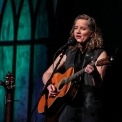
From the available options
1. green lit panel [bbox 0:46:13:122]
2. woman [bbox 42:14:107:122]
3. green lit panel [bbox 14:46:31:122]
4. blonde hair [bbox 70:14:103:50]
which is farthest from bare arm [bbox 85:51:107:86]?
green lit panel [bbox 0:46:13:122]

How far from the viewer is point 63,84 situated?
3512 mm

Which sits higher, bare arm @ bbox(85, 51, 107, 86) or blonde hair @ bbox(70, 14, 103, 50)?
blonde hair @ bbox(70, 14, 103, 50)

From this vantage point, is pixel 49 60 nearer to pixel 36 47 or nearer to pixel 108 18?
pixel 36 47

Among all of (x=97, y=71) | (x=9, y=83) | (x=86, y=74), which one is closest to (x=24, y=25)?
(x=9, y=83)

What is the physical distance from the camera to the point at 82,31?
3.38 metres

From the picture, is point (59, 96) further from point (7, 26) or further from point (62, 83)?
point (7, 26)

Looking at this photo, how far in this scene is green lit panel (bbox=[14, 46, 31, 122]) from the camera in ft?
17.2

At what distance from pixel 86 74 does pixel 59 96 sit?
0.34m

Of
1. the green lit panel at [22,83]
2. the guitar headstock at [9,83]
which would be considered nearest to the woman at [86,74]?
the guitar headstock at [9,83]

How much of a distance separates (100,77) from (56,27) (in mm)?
1886

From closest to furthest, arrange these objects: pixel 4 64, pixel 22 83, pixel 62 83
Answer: pixel 62 83, pixel 22 83, pixel 4 64

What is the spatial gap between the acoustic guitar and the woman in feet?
0.11

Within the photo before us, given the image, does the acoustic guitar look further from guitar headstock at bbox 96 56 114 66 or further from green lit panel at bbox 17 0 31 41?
green lit panel at bbox 17 0 31 41

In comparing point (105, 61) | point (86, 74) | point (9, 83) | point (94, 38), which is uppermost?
point (94, 38)
